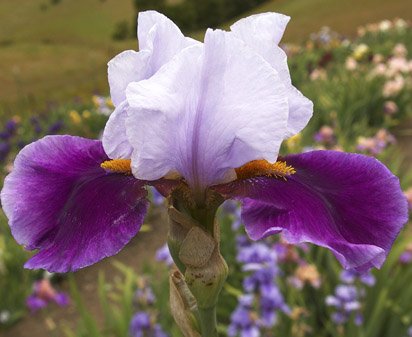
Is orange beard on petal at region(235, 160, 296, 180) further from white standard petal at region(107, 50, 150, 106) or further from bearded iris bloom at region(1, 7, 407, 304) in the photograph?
white standard petal at region(107, 50, 150, 106)

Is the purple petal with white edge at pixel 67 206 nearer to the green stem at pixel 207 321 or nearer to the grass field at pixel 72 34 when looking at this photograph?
the green stem at pixel 207 321

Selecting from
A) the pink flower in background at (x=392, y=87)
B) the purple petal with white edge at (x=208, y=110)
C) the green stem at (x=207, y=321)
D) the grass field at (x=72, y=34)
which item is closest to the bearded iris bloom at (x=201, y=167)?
the purple petal with white edge at (x=208, y=110)

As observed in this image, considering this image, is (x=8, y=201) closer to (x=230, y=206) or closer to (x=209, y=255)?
(x=209, y=255)

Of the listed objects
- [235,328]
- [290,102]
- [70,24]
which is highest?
[290,102]

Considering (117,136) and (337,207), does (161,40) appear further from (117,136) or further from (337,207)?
(337,207)

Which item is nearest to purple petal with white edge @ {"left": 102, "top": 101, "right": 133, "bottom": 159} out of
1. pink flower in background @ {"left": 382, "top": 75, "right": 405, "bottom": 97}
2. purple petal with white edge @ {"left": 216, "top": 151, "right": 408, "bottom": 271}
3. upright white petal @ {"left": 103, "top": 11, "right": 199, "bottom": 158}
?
upright white petal @ {"left": 103, "top": 11, "right": 199, "bottom": 158}

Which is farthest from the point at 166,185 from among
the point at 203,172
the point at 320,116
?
the point at 320,116
